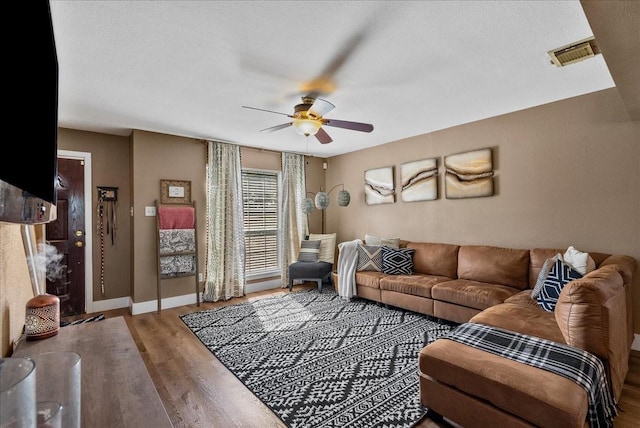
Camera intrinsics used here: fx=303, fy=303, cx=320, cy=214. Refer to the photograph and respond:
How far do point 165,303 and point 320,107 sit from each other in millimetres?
3635

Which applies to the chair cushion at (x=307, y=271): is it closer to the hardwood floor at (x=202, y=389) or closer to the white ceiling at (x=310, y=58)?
the hardwood floor at (x=202, y=389)

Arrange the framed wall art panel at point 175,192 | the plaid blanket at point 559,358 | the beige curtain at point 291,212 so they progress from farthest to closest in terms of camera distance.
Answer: the beige curtain at point 291,212
the framed wall art panel at point 175,192
the plaid blanket at point 559,358

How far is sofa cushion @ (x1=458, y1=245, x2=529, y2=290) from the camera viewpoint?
11.4ft

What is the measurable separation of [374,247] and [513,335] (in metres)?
2.67

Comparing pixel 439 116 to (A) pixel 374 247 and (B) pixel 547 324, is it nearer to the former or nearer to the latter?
(A) pixel 374 247

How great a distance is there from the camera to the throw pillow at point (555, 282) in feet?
8.59

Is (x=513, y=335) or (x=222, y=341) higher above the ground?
(x=513, y=335)

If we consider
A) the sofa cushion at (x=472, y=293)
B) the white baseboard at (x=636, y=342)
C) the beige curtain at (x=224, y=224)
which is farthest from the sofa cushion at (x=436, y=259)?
the beige curtain at (x=224, y=224)

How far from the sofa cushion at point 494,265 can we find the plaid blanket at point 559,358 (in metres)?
1.64

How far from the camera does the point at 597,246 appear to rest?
3158mm

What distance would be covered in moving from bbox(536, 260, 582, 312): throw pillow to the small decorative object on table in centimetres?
346

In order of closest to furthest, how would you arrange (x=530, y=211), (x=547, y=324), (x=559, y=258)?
1. (x=547, y=324)
2. (x=559, y=258)
3. (x=530, y=211)

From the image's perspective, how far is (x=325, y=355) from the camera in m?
2.83

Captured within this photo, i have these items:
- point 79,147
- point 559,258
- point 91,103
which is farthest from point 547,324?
point 79,147
